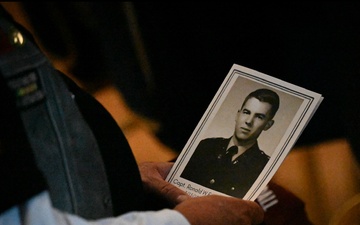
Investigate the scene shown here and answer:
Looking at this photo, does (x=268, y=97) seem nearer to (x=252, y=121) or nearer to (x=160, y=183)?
(x=252, y=121)

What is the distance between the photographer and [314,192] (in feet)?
4.59

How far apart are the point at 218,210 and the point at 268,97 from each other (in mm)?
220

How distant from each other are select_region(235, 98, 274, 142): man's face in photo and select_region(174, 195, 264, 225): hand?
0.37ft

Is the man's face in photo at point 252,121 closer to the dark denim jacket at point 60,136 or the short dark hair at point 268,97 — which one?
the short dark hair at point 268,97

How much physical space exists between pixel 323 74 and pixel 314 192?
340mm

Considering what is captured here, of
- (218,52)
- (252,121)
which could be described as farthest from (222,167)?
(218,52)

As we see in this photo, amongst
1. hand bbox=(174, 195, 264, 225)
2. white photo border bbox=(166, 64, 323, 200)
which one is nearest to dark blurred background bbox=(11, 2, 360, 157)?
white photo border bbox=(166, 64, 323, 200)

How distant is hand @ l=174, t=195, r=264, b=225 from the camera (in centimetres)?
79

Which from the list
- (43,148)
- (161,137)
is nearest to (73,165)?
(43,148)

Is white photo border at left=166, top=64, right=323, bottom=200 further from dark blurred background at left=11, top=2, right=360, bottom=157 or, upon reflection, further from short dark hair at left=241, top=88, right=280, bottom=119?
dark blurred background at left=11, top=2, right=360, bottom=157

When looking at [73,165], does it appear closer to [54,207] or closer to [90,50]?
[54,207]

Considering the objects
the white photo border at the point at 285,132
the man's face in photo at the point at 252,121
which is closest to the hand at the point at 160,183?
the white photo border at the point at 285,132

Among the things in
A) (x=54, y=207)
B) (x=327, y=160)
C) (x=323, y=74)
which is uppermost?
(x=323, y=74)

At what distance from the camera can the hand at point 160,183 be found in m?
0.89
